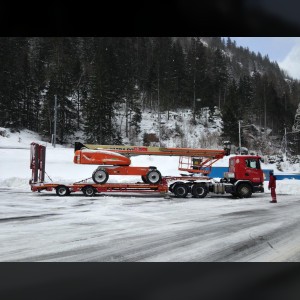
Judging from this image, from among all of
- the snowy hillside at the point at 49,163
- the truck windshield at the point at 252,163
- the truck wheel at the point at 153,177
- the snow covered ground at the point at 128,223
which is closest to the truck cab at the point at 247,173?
the truck windshield at the point at 252,163

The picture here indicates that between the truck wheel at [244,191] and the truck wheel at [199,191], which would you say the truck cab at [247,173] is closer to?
the truck wheel at [244,191]

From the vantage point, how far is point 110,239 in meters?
5.88

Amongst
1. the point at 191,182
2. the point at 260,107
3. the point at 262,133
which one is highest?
the point at 260,107

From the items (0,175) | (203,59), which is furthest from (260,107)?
(0,175)

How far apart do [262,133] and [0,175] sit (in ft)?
31.9

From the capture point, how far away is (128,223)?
7293 mm

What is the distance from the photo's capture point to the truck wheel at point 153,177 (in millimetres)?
12156

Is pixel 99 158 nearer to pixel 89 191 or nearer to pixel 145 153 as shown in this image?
pixel 89 191

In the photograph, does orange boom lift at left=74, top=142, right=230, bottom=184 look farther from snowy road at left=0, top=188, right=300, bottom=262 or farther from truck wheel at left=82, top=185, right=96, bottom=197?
snowy road at left=0, top=188, right=300, bottom=262

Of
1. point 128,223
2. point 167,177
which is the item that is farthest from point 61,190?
point 128,223

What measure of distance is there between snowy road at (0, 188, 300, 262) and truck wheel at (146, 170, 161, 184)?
1528 millimetres

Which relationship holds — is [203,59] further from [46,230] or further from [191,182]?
[46,230]

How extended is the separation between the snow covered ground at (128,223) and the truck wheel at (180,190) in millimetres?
297

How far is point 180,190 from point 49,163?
15.4 feet
